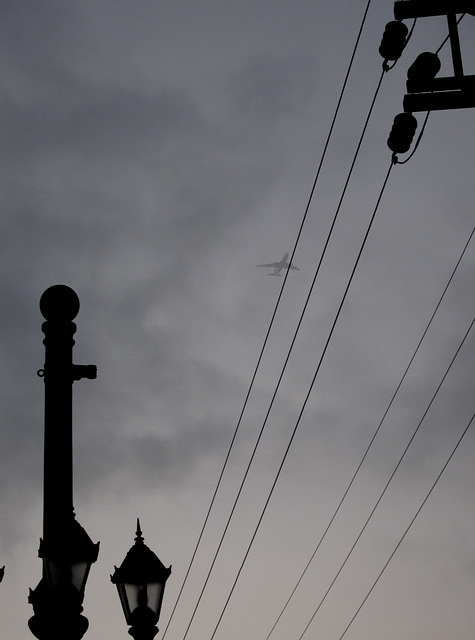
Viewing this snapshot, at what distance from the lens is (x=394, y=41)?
1058 centimetres

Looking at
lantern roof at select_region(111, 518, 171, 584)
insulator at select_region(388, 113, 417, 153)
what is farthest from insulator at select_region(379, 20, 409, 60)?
lantern roof at select_region(111, 518, 171, 584)

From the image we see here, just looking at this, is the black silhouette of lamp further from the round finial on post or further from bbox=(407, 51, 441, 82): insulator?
bbox=(407, 51, 441, 82): insulator

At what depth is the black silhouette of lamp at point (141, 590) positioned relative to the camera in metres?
7.02

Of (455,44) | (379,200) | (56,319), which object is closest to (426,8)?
(455,44)

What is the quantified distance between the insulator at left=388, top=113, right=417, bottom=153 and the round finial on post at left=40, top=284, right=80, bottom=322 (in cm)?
588

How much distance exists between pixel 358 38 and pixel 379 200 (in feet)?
7.70

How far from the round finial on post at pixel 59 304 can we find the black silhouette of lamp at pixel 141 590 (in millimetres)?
2354

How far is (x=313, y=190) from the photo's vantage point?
12734 millimetres

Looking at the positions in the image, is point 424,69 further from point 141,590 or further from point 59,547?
point 59,547

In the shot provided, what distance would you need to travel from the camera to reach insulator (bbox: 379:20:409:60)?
34.7 feet

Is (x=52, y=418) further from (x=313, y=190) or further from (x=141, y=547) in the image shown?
(x=313, y=190)

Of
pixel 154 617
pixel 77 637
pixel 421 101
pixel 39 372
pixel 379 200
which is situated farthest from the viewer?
pixel 379 200

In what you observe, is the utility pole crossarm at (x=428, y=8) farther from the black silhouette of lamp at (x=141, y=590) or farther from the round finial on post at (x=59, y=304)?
the black silhouette of lamp at (x=141, y=590)

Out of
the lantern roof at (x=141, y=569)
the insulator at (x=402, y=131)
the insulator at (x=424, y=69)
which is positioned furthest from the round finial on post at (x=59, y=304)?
the insulator at (x=424, y=69)
